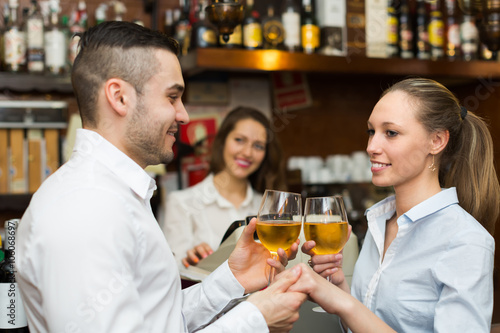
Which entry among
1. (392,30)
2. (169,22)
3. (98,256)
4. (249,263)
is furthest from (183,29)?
(98,256)

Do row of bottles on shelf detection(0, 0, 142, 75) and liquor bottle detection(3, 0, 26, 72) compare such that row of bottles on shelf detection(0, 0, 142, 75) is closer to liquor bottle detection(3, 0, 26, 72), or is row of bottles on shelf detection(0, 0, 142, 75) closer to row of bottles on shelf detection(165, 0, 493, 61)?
liquor bottle detection(3, 0, 26, 72)

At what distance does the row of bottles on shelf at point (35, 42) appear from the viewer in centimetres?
261

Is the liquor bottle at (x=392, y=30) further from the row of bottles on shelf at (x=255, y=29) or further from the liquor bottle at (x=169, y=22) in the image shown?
the liquor bottle at (x=169, y=22)

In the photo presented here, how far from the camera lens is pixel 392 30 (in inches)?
122

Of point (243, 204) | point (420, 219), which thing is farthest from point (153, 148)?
point (243, 204)

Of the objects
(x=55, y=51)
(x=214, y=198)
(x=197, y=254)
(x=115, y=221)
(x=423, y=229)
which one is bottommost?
(x=197, y=254)

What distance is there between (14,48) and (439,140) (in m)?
2.03

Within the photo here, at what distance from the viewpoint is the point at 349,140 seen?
138 inches

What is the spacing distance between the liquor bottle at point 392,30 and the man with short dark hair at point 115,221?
82.1 inches

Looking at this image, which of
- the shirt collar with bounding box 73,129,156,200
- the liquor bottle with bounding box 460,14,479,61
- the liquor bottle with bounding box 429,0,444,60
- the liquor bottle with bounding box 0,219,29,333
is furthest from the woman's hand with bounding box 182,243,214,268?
Result: the liquor bottle with bounding box 460,14,479,61

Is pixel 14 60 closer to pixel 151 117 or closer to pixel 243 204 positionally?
pixel 243 204

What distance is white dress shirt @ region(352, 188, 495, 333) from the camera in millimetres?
1156

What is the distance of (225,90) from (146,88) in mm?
2064

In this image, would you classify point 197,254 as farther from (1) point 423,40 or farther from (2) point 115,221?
(1) point 423,40
